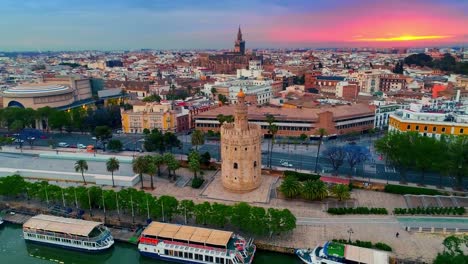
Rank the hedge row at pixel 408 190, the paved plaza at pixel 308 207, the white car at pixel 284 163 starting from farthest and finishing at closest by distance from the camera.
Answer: the white car at pixel 284 163
the hedge row at pixel 408 190
the paved plaza at pixel 308 207

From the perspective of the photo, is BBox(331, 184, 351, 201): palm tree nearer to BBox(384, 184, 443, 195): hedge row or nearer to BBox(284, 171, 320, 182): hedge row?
BBox(284, 171, 320, 182): hedge row

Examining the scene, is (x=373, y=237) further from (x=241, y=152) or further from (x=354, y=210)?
(x=241, y=152)

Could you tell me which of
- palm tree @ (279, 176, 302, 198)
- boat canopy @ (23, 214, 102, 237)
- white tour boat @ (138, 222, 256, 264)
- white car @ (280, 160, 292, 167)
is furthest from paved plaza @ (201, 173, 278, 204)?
boat canopy @ (23, 214, 102, 237)

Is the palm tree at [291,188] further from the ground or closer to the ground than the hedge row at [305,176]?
further from the ground

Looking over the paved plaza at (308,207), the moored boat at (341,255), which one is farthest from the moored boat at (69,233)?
the moored boat at (341,255)

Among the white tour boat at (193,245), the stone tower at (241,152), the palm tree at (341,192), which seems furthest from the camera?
the stone tower at (241,152)

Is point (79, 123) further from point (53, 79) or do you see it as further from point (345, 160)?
point (345, 160)

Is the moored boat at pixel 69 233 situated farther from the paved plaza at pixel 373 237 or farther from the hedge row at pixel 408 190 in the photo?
the hedge row at pixel 408 190
